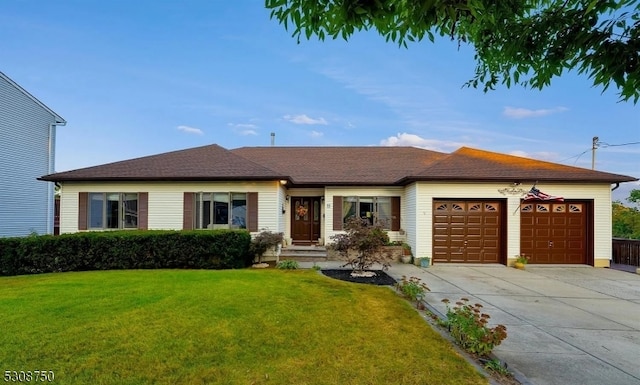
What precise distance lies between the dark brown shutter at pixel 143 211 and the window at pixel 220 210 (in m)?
1.94

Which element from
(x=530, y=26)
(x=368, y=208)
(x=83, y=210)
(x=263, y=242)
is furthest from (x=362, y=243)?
(x=83, y=210)

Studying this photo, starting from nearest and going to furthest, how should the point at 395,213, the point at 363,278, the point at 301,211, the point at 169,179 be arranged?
the point at 363,278
the point at 169,179
the point at 395,213
the point at 301,211

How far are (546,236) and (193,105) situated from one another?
16.3 metres

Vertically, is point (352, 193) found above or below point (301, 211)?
above

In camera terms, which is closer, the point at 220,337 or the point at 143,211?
the point at 220,337

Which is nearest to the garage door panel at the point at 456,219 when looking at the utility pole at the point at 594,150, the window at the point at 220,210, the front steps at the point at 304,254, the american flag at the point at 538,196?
the american flag at the point at 538,196

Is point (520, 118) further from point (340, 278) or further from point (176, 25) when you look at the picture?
point (176, 25)

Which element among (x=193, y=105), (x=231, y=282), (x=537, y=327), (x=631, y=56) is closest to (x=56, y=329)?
(x=231, y=282)

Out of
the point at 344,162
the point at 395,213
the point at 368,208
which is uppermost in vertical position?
the point at 344,162

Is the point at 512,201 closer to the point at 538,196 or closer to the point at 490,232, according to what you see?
the point at 538,196

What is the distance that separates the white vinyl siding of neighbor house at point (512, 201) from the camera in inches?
471

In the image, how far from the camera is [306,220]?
14.9 metres

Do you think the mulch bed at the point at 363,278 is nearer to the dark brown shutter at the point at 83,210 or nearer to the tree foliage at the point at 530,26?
the tree foliage at the point at 530,26

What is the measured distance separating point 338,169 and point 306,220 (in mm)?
2876
